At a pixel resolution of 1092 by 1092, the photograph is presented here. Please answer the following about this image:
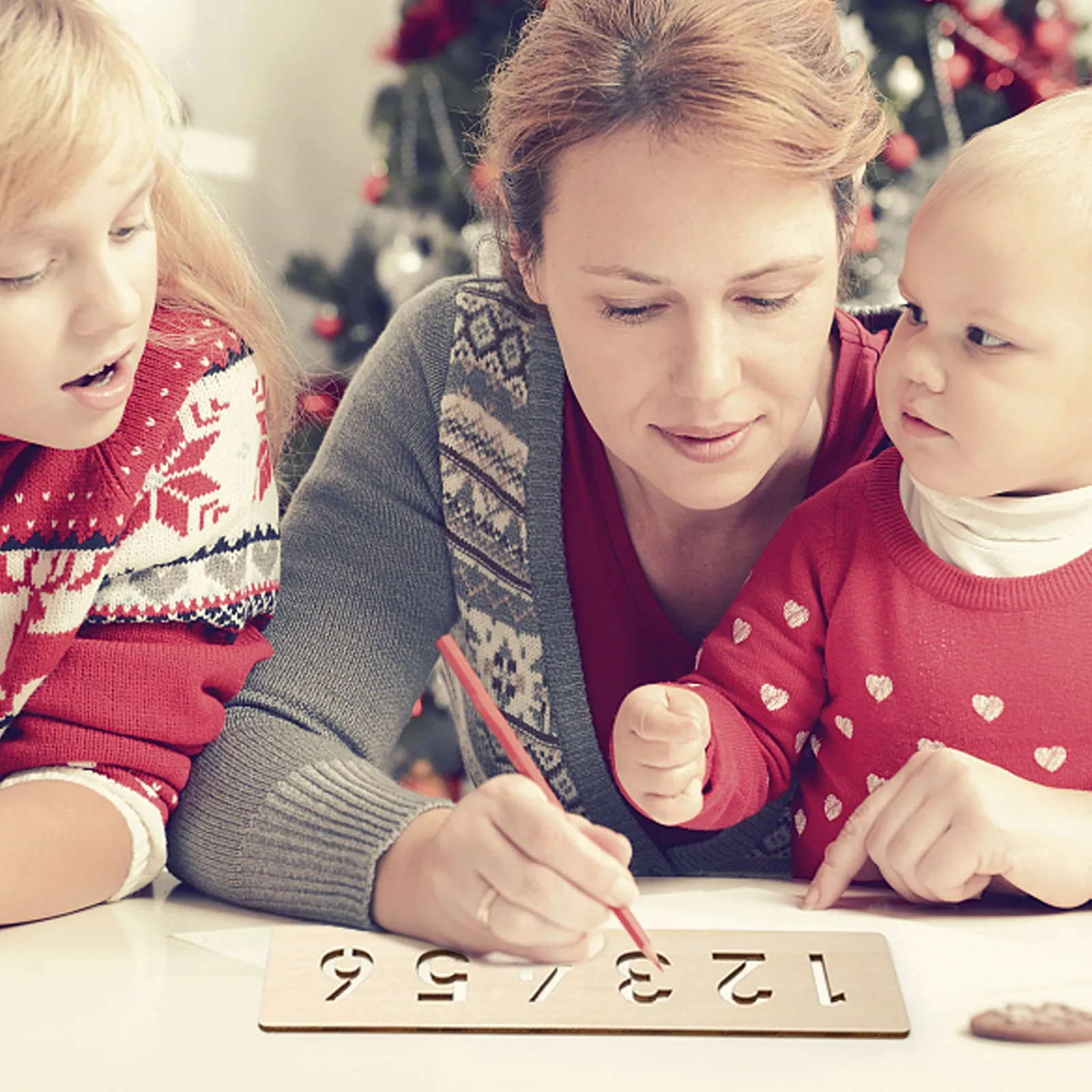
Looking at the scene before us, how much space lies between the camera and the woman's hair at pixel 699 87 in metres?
0.94

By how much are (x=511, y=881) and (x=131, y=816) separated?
0.30 metres

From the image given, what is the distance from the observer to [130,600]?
103 cm

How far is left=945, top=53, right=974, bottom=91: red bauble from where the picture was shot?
234cm

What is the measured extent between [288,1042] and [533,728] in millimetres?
488

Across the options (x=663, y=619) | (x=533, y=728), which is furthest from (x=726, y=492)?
(x=533, y=728)

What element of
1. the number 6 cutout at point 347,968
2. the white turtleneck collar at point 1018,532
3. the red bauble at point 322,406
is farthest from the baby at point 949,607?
the red bauble at point 322,406

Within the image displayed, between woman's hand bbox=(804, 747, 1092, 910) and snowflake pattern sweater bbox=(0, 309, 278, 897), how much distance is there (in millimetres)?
479

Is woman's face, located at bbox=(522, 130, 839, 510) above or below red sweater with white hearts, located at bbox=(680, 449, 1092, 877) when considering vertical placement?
above

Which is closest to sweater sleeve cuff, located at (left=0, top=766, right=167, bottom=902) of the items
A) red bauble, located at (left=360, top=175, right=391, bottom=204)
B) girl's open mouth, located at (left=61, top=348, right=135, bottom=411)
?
girl's open mouth, located at (left=61, top=348, right=135, bottom=411)

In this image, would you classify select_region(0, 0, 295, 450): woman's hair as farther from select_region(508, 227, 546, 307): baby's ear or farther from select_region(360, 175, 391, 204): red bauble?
select_region(360, 175, 391, 204): red bauble

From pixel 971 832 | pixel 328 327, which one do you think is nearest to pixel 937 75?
pixel 328 327

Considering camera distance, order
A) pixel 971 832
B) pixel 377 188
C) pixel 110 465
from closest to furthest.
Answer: pixel 971 832
pixel 110 465
pixel 377 188

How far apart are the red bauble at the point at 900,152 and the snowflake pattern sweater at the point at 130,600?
4.84 ft

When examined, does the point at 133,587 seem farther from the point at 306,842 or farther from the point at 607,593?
the point at 607,593
